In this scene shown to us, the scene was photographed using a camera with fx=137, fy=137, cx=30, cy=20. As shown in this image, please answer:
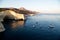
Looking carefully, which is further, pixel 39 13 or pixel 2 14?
pixel 2 14

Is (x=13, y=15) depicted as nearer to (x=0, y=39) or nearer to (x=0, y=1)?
(x=0, y=1)

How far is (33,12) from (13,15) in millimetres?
1904

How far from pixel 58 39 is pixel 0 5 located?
3.51m

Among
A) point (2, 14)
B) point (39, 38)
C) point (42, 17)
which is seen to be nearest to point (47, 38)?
point (39, 38)

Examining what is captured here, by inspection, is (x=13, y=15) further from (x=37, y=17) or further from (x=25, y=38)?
(x=25, y=38)

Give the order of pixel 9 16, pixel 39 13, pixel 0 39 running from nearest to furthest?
pixel 0 39, pixel 39 13, pixel 9 16

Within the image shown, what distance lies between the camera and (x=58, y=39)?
333 cm

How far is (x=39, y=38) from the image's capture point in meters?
3.36

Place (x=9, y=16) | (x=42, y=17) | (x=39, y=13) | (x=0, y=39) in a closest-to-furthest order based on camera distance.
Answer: (x=0, y=39)
(x=39, y=13)
(x=42, y=17)
(x=9, y=16)

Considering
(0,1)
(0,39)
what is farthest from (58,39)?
(0,1)

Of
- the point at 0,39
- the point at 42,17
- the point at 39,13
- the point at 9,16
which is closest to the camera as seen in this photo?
the point at 0,39

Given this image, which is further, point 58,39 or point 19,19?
point 19,19

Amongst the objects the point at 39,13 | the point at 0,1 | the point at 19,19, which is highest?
the point at 0,1

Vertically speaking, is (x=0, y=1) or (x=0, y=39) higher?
(x=0, y=1)
